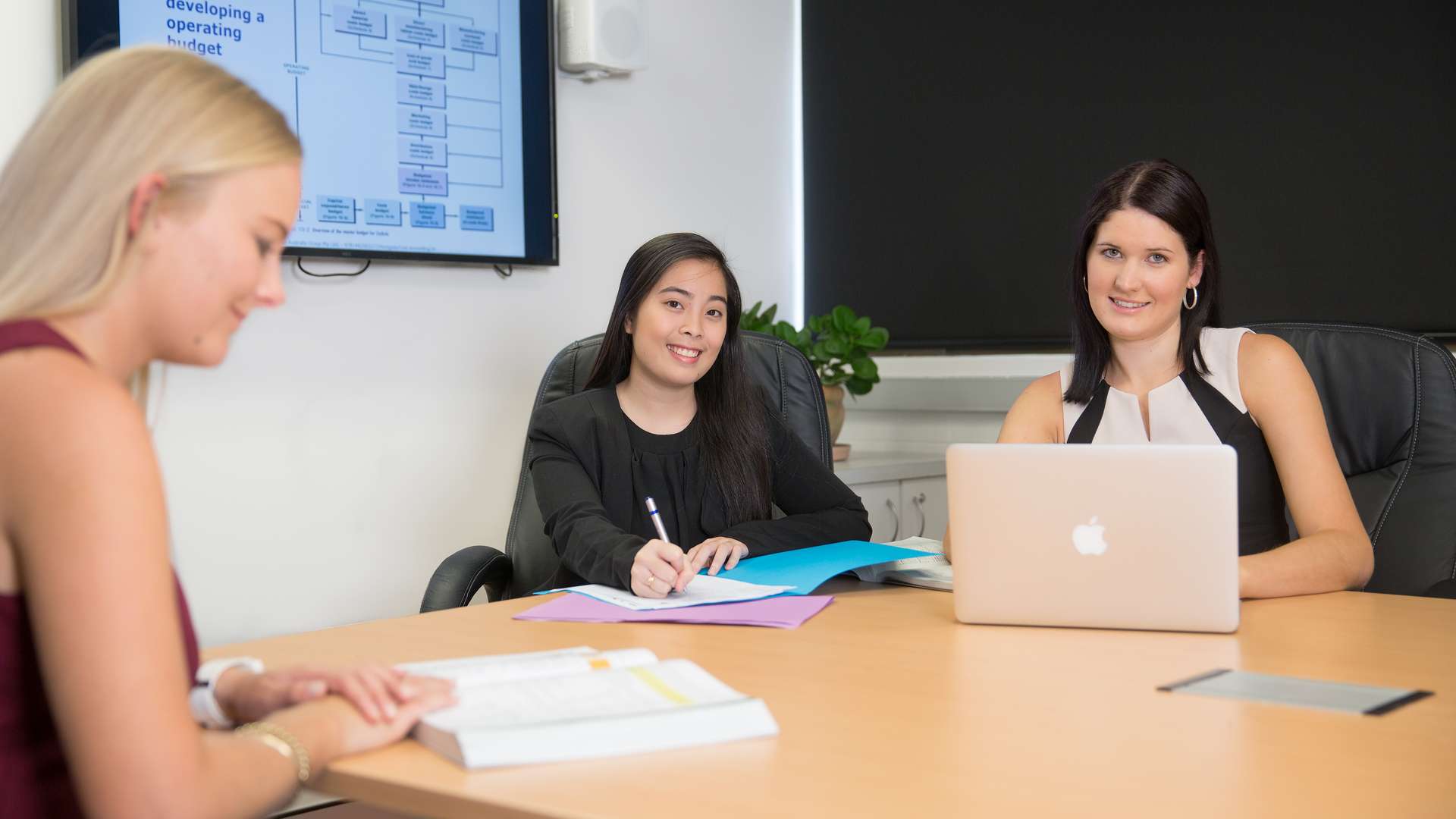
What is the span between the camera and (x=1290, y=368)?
2016 millimetres

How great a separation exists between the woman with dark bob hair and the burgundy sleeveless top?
5.26 ft

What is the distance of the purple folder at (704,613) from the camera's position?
5.12 ft

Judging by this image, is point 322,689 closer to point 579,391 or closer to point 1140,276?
point 579,391

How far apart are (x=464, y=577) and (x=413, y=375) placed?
3.04ft

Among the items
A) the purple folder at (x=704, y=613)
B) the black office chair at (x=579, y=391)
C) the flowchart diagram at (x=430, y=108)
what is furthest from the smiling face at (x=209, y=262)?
the flowchart diagram at (x=430, y=108)

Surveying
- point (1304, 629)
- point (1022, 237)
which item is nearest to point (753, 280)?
point (1022, 237)

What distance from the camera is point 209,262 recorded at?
0.92 m

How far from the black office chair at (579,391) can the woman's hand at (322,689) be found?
101 centimetres

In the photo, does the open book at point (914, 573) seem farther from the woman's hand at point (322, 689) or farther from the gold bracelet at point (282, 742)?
the gold bracelet at point (282, 742)

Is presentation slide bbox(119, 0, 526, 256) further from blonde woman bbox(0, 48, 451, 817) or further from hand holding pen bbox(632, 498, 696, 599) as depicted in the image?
blonde woman bbox(0, 48, 451, 817)

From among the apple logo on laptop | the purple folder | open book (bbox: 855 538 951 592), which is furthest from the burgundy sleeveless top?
open book (bbox: 855 538 951 592)

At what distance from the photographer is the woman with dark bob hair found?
2.00m

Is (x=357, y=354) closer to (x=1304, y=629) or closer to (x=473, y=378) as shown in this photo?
(x=473, y=378)

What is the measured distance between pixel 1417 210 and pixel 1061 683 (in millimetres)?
2036
